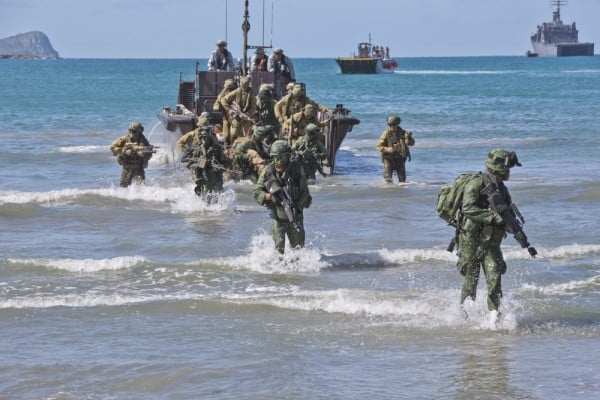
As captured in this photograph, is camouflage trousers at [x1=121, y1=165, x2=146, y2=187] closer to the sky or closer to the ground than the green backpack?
closer to the ground

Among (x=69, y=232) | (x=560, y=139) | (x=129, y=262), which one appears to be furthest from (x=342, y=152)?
(x=129, y=262)

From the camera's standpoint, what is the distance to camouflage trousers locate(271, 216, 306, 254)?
41.9 feet

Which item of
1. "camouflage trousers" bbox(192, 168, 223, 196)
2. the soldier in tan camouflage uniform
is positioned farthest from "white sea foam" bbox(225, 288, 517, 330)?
the soldier in tan camouflage uniform

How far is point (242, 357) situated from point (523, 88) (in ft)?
221

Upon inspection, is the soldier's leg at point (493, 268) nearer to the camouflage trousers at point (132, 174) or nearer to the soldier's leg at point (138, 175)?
the camouflage trousers at point (132, 174)

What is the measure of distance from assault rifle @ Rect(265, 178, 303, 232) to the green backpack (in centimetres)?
244

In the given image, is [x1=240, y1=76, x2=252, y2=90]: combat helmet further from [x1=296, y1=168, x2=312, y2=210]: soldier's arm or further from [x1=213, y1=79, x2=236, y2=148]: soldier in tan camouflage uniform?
[x1=296, y1=168, x2=312, y2=210]: soldier's arm

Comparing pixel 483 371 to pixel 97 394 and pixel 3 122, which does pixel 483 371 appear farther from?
pixel 3 122

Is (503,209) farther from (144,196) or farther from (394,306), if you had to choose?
(144,196)

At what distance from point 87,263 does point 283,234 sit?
210cm

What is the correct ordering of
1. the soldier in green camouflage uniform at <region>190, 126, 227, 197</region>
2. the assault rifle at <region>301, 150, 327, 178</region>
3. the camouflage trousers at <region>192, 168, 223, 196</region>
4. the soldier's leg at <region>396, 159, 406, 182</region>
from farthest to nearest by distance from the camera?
the soldier's leg at <region>396, 159, 406, 182</region>
the camouflage trousers at <region>192, 168, 223, 196</region>
the soldier in green camouflage uniform at <region>190, 126, 227, 197</region>
the assault rifle at <region>301, 150, 327, 178</region>

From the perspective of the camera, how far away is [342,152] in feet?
95.7

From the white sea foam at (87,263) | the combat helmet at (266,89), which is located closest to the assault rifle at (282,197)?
the white sea foam at (87,263)

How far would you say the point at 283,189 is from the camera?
12414 millimetres
